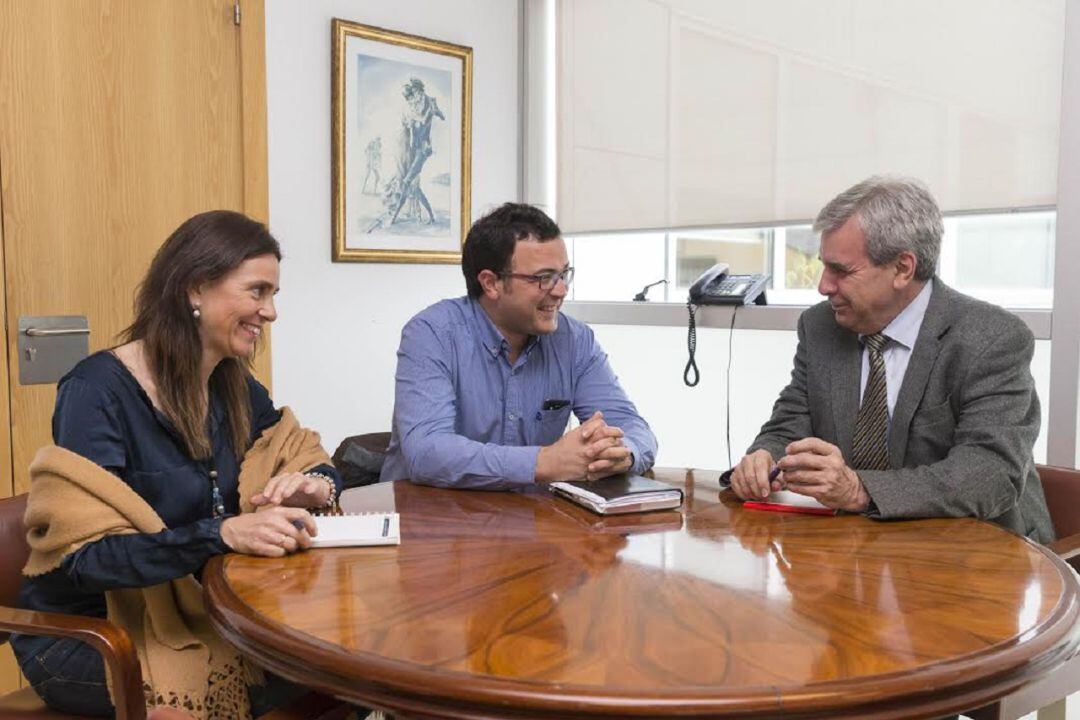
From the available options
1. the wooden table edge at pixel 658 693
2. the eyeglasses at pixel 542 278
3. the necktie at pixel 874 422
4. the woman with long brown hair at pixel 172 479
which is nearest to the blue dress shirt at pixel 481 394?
the eyeglasses at pixel 542 278

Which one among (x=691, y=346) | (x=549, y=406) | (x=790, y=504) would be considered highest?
(x=691, y=346)

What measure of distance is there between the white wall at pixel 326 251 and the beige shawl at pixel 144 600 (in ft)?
5.57

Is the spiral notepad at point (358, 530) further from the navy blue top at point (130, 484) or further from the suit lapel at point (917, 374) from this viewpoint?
the suit lapel at point (917, 374)

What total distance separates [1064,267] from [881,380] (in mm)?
953

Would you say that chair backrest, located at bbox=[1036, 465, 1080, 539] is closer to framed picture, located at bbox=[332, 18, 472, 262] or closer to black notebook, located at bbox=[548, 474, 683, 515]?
black notebook, located at bbox=[548, 474, 683, 515]

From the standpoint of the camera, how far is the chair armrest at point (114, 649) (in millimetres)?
1387

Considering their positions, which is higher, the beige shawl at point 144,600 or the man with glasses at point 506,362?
the man with glasses at point 506,362

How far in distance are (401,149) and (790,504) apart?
226cm

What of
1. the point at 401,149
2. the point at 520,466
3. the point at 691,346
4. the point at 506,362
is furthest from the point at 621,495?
the point at 401,149

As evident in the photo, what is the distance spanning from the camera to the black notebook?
5.91 ft

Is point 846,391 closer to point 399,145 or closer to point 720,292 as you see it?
point 720,292

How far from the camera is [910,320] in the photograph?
2.11m

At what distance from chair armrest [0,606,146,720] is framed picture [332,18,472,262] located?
2135 millimetres

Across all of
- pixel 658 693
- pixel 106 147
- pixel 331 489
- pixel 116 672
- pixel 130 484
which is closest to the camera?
pixel 658 693
